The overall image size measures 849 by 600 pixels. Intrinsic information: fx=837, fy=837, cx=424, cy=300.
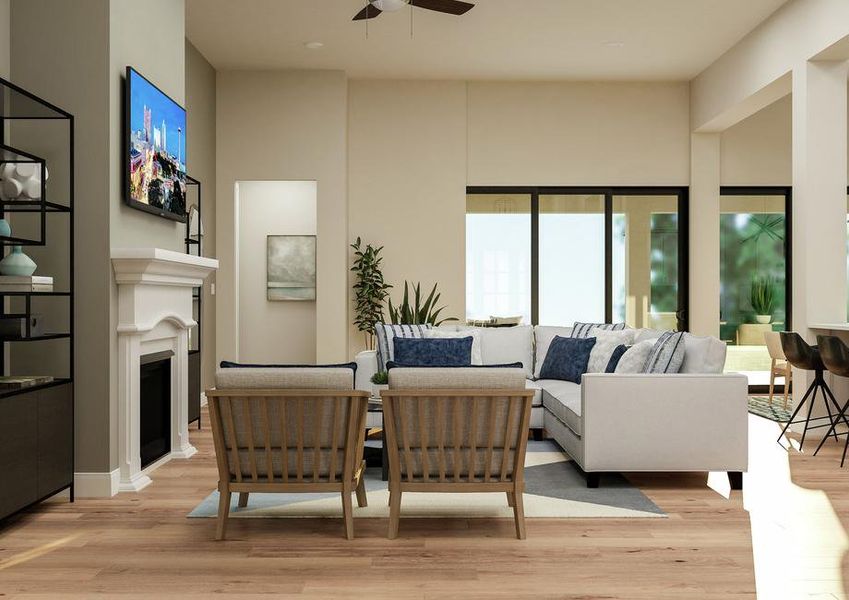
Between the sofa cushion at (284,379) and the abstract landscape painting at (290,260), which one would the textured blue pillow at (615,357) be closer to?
the sofa cushion at (284,379)

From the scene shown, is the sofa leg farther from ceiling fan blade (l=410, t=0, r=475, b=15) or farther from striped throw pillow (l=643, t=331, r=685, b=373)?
ceiling fan blade (l=410, t=0, r=475, b=15)

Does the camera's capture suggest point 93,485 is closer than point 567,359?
Yes

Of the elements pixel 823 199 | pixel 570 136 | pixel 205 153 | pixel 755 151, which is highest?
pixel 570 136

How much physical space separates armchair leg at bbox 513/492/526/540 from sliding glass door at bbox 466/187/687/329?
5.98 meters

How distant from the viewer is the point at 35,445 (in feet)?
12.7

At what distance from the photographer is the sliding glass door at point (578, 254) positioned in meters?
9.62

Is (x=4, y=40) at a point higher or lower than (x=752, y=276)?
higher

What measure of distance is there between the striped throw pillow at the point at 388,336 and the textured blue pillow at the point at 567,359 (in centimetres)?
102

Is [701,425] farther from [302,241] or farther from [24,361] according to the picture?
[302,241]

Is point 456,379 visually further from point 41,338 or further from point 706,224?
point 706,224

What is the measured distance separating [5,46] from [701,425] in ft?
14.0

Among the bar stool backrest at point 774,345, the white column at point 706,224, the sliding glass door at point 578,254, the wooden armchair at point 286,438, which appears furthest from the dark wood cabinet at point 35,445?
the white column at point 706,224

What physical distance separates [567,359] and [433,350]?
3.40ft

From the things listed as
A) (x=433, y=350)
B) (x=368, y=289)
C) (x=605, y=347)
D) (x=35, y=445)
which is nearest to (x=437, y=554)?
(x=35, y=445)
